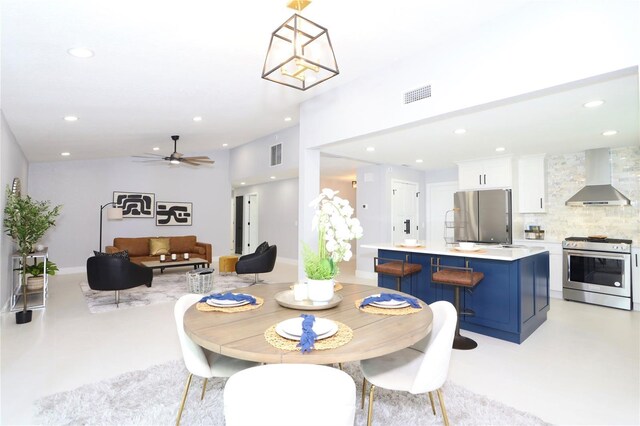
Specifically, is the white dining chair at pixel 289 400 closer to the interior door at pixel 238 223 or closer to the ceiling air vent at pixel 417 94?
the ceiling air vent at pixel 417 94

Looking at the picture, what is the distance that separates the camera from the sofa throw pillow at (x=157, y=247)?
7457 mm

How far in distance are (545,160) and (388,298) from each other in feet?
17.3

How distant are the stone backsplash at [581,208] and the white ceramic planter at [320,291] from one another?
5113 millimetres

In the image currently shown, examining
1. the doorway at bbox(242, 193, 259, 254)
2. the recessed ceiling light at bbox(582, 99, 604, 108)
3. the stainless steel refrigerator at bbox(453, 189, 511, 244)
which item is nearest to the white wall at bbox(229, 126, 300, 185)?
the doorway at bbox(242, 193, 259, 254)

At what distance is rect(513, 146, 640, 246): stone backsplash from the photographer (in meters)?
4.93

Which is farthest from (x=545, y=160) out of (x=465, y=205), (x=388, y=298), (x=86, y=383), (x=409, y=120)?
(x=86, y=383)

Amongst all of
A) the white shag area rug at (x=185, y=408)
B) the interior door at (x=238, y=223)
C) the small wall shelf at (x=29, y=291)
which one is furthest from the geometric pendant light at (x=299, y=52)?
the interior door at (x=238, y=223)

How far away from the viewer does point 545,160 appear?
18.7 ft

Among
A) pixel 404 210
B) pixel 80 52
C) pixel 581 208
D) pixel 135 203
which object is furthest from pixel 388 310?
pixel 135 203

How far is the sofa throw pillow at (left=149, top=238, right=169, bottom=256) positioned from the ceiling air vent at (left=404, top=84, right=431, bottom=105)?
632 centimetres

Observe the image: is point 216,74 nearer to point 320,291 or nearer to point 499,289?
point 320,291

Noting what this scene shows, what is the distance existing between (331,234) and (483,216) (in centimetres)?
499

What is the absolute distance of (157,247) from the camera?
749 centimetres

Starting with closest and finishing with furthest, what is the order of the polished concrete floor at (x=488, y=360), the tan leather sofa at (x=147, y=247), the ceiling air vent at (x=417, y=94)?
the polished concrete floor at (x=488, y=360), the ceiling air vent at (x=417, y=94), the tan leather sofa at (x=147, y=247)
